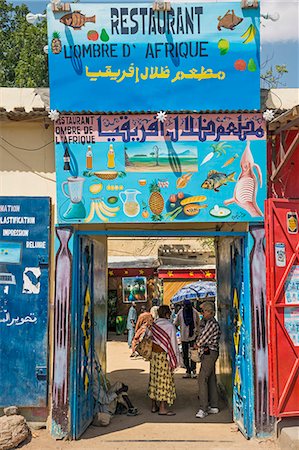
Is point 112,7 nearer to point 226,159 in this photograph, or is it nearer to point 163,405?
point 226,159

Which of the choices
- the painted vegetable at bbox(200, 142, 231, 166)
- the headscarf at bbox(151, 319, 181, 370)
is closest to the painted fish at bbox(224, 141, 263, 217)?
the painted vegetable at bbox(200, 142, 231, 166)

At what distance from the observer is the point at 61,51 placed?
7848mm

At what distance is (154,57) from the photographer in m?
7.86

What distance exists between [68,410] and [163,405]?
7.30ft

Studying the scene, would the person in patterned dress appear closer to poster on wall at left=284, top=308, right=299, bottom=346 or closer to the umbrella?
poster on wall at left=284, top=308, right=299, bottom=346

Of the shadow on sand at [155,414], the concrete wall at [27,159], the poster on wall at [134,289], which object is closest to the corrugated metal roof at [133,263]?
the poster on wall at [134,289]

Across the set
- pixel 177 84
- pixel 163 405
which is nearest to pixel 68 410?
pixel 163 405

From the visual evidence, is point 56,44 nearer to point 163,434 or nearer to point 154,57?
point 154,57

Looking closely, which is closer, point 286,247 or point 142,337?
point 286,247

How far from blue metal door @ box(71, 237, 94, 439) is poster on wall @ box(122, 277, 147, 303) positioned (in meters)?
13.7

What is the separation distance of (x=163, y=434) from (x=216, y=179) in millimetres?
3447

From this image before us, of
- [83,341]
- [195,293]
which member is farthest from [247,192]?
[195,293]

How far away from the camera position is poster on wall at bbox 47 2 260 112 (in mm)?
7805

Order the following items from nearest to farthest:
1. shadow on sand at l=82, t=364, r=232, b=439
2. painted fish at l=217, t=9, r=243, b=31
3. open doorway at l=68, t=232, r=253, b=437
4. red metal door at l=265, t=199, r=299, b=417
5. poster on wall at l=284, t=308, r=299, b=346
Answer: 1. red metal door at l=265, t=199, r=299, b=417
2. poster on wall at l=284, t=308, r=299, b=346
3. painted fish at l=217, t=9, r=243, b=31
4. open doorway at l=68, t=232, r=253, b=437
5. shadow on sand at l=82, t=364, r=232, b=439
